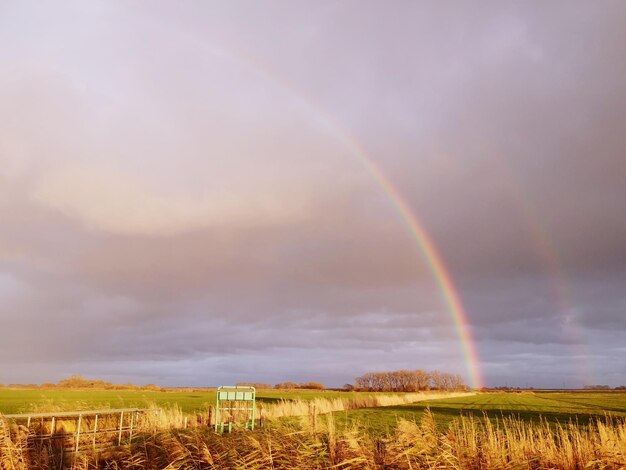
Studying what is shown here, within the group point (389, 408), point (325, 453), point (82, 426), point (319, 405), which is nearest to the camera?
point (325, 453)

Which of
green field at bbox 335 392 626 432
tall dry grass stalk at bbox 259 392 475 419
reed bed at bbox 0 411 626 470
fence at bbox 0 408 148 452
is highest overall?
reed bed at bbox 0 411 626 470

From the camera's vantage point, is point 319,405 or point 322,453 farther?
point 319,405

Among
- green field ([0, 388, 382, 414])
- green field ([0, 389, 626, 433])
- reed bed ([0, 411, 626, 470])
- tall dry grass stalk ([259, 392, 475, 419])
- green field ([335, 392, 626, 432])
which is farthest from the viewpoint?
tall dry grass stalk ([259, 392, 475, 419])

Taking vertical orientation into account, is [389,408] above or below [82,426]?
below

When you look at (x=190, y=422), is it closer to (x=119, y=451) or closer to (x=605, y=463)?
(x=119, y=451)

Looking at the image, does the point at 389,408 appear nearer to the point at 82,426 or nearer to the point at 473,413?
the point at 473,413

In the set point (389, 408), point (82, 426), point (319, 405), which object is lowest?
point (389, 408)

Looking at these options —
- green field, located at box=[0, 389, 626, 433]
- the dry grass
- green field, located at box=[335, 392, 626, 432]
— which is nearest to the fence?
green field, located at box=[0, 389, 626, 433]

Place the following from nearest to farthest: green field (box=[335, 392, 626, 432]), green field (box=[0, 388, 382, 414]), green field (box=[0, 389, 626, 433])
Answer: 1. green field (box=[0, 388, 382, 414])
2. green field (box=[0, 389, 626, 433])
3. green field (box=[335, 392, 626, 432])

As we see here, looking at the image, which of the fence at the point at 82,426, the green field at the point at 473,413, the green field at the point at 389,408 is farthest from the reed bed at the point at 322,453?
the fence at the point at 82,426

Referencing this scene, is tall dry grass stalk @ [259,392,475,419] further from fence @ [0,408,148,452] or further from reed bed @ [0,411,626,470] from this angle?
reed bed @ [0,411,626,470]

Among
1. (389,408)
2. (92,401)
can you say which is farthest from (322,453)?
(92,401)

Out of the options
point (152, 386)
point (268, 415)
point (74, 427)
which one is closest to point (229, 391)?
point (74, 427)

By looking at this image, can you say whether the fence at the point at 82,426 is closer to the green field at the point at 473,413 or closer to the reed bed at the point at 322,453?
the green field at the point at 473,413
